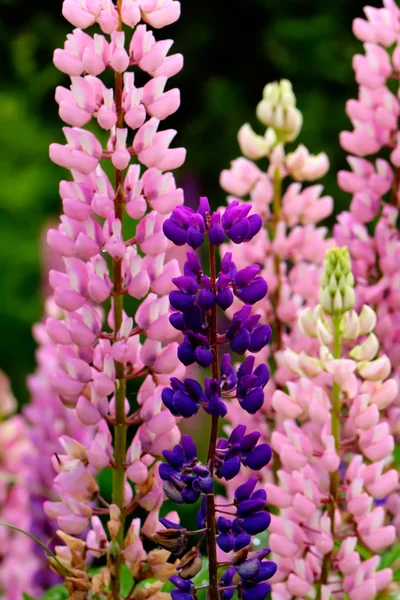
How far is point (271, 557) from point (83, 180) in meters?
0.35

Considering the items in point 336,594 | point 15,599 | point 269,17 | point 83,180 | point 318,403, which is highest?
point 269,17

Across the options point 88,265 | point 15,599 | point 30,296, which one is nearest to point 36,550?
point 15,599

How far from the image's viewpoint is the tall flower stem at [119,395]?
77cm

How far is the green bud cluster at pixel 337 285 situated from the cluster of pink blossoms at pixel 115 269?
109 millimetres

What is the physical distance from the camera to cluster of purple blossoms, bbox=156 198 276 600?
25.5 inches

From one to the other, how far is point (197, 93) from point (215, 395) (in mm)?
3692

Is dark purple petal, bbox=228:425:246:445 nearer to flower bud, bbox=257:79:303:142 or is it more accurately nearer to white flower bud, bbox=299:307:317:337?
white flower bud, bbox=299:307:317:337

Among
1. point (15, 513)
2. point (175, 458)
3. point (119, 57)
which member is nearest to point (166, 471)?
point (175, 458)

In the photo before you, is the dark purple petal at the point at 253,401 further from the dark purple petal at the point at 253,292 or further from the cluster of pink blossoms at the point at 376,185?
the cluster of pink blossoms at the point at 376,185

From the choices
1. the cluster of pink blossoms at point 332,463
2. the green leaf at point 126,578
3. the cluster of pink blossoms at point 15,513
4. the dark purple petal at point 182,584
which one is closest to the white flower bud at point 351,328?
the cluster of pink blossoms at point 332,463

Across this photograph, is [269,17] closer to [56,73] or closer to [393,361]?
[56,73]

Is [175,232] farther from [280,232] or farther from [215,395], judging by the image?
[280,232]

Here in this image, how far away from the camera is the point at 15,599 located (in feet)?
4.00

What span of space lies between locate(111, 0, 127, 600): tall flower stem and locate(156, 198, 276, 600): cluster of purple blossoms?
0.10m
